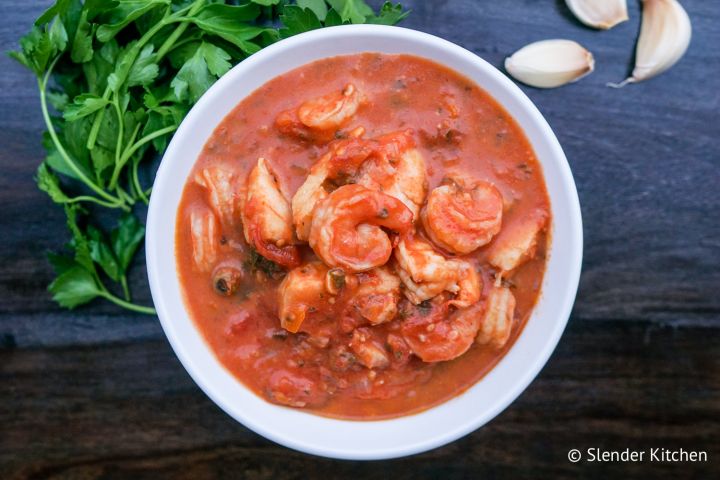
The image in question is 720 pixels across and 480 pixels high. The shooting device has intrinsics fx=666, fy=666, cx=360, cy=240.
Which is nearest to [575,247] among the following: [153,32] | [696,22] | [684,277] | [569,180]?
[569,180]

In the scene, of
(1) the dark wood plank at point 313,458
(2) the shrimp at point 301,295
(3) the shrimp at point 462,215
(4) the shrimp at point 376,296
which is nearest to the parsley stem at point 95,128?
(1) the dark wood plank at point 313,458

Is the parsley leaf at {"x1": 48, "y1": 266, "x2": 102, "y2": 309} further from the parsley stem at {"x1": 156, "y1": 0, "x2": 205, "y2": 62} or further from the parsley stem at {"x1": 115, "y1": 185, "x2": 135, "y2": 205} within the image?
the parsley stem at {"x1": 156, "y1": 0, "x2": 205, "y2": 62}

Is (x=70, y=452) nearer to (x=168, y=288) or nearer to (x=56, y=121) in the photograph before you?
(x=168, y=288)

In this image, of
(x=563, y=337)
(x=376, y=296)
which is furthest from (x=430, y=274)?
(x=563, y=337)

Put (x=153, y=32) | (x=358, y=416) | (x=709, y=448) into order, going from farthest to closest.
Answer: (x=709, y=448) < (x=153, y=32) < (x=358, y=416)

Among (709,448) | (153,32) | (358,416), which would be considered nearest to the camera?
(358,416)

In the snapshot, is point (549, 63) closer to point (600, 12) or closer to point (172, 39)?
point (600, 12)

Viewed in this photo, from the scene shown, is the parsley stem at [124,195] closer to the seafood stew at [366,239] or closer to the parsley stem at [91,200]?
the parsley stem at [91,200]
